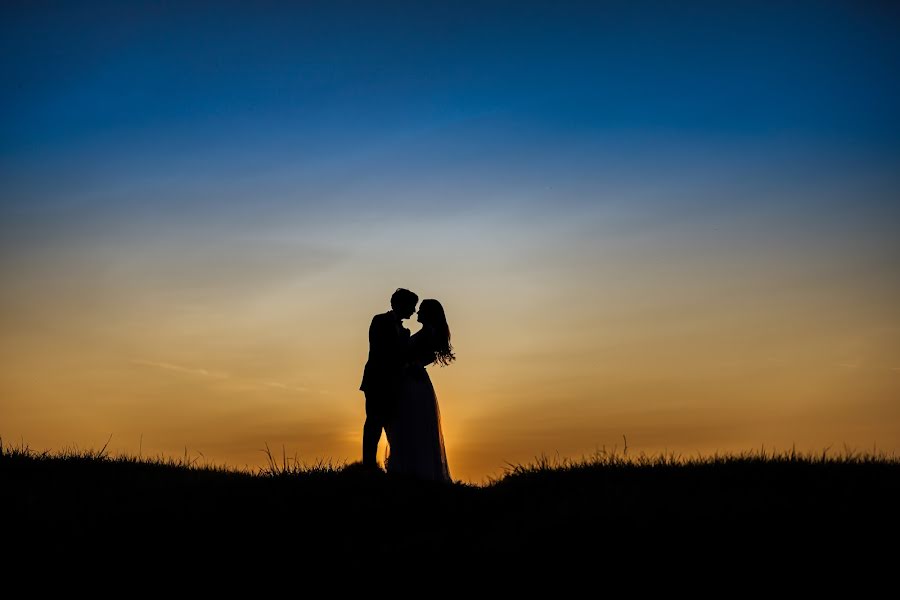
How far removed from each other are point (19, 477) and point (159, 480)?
7.78ft

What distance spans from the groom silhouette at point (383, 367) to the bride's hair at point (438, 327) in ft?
0.80

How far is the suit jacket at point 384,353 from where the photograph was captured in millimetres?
15812

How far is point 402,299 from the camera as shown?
16.2m

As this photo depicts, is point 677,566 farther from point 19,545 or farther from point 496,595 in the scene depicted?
point 19,545

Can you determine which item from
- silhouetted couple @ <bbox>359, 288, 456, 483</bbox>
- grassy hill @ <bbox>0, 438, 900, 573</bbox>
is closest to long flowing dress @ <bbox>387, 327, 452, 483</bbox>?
silhouetted couple @ <bbox>359, 288, 456, 483</bbox>

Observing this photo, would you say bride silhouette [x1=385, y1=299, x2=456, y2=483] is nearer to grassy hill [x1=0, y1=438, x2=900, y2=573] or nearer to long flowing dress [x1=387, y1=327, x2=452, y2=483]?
long flowing dress [x1=387, y1=327, x2=452, y2=483]

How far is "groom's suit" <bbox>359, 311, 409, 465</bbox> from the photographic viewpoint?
15.8 meters

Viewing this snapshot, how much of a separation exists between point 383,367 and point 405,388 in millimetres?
712

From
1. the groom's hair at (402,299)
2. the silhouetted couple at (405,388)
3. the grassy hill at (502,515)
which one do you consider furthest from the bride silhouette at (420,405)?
the grassy hill at (502,515)

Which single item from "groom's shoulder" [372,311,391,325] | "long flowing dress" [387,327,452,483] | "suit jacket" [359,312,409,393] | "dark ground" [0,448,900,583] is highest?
"groom's shoulder" [372,311,391,325]

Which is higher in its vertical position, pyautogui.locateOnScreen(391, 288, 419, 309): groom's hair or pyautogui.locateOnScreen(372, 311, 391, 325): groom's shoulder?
pyautogui.locateOnScreen(391, 288, 419, 309): groom's hair

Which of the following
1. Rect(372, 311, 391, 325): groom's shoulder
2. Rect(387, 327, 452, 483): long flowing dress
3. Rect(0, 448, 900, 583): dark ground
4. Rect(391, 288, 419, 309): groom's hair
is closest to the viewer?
Answer: Rect(0, 448, 900, 583): dark ground

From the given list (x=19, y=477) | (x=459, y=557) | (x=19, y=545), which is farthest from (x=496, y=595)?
(x=19, y=477)

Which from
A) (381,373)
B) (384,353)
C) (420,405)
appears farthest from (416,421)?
(384,353)
